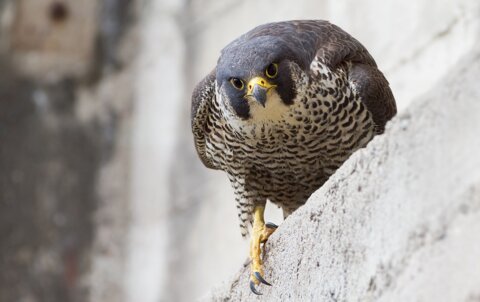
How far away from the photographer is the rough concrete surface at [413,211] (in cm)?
146

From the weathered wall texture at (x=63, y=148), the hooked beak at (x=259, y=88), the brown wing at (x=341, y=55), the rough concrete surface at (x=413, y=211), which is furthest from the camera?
the weathered wall texture at (x=63, y=148)

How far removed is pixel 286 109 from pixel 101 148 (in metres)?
3.80

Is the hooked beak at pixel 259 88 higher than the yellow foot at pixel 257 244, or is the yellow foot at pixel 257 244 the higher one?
the hooked beak at pixel 259 88

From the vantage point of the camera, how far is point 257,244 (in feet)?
8.66

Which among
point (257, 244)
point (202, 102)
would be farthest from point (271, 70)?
point (257, 244)

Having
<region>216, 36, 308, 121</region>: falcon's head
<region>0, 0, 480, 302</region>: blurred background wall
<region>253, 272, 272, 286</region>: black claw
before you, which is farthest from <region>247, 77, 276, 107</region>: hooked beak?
<region>0, 0, 480, 302</region>: blurred background wall

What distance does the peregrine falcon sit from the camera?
2.79 m

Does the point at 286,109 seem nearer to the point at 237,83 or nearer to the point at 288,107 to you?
the point at 288,107

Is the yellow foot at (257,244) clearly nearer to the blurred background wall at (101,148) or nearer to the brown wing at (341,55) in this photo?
the brown wing at (341,55)

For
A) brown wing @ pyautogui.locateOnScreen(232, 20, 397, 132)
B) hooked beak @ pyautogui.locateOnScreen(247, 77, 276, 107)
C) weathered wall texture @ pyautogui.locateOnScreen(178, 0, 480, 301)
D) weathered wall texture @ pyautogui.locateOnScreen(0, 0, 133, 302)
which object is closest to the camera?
hooked beak @ pyautogui.locateOnScreen(247, 77, 276, 107)

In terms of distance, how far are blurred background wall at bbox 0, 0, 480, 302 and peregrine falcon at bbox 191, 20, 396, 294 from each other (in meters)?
2.50

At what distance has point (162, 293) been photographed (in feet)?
19.4

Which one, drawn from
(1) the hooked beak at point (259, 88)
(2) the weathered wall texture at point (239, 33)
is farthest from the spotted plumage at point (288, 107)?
(2) the weathered wall texture at point (239, 33)

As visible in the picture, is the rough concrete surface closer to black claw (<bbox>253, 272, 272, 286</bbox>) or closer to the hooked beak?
black claw (<bbox>253, 272, 272, 286</bbox>)
